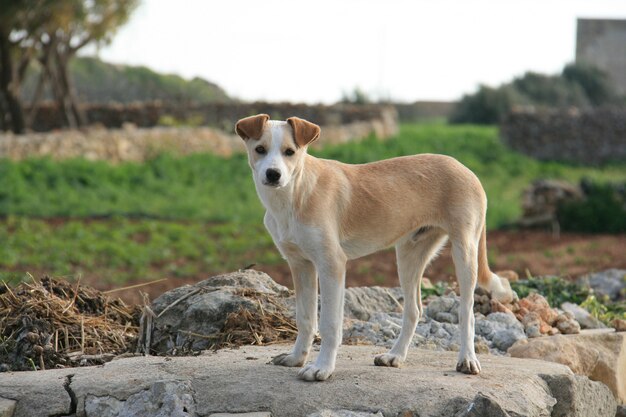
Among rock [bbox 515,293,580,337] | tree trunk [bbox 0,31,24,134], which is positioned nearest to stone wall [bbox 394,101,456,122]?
tree trunk [bbox 0,31,24,134]

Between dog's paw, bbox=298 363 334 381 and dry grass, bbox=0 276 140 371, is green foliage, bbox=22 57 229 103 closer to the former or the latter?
dry grass, bbox=0 276 140 371

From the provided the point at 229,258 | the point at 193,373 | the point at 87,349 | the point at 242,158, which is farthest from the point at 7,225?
the point at 193,373

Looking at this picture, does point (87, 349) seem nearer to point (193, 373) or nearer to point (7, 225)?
point (193, 373)

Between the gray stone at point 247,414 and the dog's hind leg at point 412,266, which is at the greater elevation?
the dog's hind leg at point 412,266

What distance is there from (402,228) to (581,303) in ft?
13.0

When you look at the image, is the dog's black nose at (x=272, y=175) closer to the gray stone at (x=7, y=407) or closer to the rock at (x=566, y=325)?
the gray stone at (x=7, y=407)

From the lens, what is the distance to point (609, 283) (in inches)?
446

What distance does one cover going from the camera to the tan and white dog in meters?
5.34

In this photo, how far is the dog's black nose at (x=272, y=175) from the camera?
508 centimetres

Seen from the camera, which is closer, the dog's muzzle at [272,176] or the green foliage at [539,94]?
the dog's muzzle at [272,176]

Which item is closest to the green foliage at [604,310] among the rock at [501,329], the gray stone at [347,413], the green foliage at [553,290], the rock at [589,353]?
the green foliage at [553,290]

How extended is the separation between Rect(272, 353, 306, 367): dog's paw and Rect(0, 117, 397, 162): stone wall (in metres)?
15.9

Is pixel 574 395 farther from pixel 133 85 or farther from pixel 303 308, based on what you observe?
pixel 133 85

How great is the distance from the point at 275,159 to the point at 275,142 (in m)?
0.12
